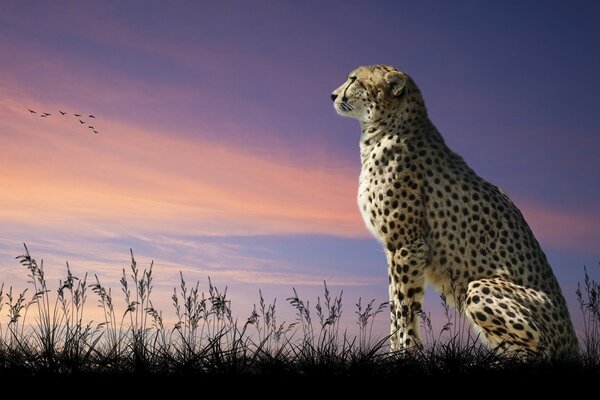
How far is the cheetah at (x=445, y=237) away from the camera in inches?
203

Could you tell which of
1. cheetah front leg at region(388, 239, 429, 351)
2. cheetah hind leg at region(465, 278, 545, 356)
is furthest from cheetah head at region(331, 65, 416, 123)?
cheetah hind leg at region(465, 278, 545, 356)

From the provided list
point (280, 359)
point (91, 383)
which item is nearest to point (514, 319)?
point (280, 359)

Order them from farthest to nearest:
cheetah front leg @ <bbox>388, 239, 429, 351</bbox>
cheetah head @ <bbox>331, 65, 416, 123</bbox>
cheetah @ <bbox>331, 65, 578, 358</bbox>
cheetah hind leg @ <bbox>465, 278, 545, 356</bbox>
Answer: cheetah head @ <bbox>331, 65, 416, 123</bbox> < cheetah front leg @ <bbox>388, 239, 429, 351</bbox> < cheetah @ <bbox>331, 65, 578, 358</bbox> < cheetah hind leg @ <bbox>465, 278, 545, 356</bbox>

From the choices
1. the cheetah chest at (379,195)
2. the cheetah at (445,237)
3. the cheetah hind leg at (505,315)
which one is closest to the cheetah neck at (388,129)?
the cheetah at (445,237)

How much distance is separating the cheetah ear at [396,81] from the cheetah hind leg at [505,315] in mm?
1960

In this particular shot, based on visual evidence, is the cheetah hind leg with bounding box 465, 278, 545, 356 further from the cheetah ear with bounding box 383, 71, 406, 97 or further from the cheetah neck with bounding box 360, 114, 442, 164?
the cheetah ear with bounding box 383, 71, 406, 97

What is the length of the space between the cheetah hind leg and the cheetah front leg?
0.48 m

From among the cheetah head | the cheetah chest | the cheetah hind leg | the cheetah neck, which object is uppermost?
the cheetah head

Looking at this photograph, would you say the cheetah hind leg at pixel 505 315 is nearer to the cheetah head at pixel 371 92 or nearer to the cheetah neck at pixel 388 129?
the cheetah neck at pixel 388 129

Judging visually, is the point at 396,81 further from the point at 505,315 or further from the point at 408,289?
the point at 505,315

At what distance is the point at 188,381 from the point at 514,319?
2406 millimetres

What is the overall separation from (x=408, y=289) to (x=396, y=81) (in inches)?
75.7

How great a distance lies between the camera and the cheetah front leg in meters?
5.63

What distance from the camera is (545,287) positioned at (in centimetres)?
549
